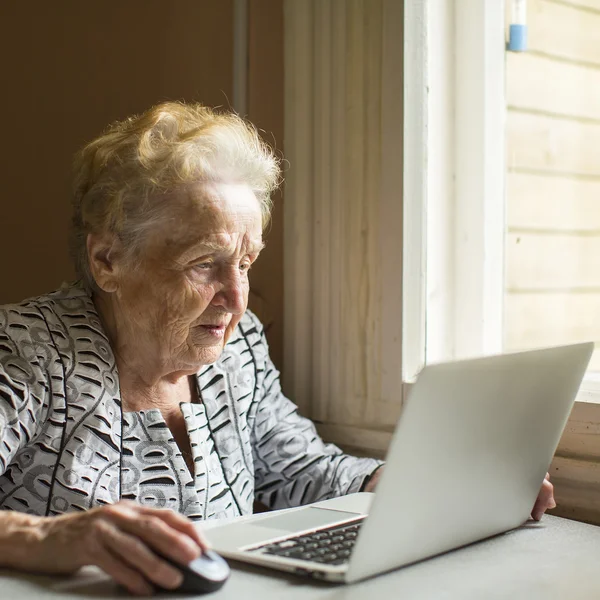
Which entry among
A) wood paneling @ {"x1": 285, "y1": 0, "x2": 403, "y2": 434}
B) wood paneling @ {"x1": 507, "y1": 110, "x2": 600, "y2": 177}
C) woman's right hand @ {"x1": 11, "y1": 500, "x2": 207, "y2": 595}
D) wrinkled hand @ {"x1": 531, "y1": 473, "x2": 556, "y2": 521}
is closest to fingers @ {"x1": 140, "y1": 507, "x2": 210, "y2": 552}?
woman's right hand @ {"x1": 11, "y1": 500, "x2": 207, "y2": 595}

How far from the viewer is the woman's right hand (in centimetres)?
90

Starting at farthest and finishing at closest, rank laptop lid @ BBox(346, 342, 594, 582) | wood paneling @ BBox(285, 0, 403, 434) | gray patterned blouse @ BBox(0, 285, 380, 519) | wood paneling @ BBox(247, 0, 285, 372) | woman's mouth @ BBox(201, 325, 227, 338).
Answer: wood paneling @ BBox(247, 0, 285, 372), wood paneling @ BBox(285, 0, 403, 434), woman's mouth @ BBox(201, 325, 227, 338), gray patterned blouse @ BBox(0, 285, 380, 519), laptop lid @ BBox(346, 342, 594, 582)

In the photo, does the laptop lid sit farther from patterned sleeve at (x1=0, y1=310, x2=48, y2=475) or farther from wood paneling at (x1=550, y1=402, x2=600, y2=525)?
patterned sleeve at (x1=0, y1=310, x2=48, y2=475)

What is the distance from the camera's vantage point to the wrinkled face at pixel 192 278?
1.46 m

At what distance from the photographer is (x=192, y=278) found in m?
1.48

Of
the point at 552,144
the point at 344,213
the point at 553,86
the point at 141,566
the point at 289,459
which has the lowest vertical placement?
the point at 289,459

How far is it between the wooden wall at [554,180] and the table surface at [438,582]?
707 millimetres

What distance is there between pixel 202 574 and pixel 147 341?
682 mm

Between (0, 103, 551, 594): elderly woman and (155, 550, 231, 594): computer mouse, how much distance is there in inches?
18.9

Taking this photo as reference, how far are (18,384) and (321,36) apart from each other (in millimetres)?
1000

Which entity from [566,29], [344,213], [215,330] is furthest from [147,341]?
[566,29]

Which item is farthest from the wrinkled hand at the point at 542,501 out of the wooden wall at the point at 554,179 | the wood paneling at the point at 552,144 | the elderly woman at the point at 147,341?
the wood paneling at the point at 552,144

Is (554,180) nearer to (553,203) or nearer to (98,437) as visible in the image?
(553,203)

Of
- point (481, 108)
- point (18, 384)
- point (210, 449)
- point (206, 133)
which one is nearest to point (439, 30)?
point (481, 108)
